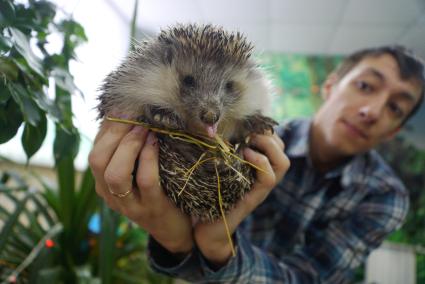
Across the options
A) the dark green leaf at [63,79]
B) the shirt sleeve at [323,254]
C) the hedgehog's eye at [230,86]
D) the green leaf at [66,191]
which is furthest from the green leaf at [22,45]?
the green leaf at [66,191]

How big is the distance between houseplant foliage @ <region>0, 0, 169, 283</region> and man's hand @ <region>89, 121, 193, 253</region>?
0.44 ft

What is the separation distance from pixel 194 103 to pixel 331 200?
134 centimetres

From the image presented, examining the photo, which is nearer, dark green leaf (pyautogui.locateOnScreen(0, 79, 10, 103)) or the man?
dark green leaf (pyautogui.locateOnScreen(0, 79, 10, 103))

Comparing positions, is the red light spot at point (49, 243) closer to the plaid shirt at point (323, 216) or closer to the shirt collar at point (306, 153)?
the plaid shirt at point (323, 216)

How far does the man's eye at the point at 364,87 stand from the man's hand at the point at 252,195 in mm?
1056

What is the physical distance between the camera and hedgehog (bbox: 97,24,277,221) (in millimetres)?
928

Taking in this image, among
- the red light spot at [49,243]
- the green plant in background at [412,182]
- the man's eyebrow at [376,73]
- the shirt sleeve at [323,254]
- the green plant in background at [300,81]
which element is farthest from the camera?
the green plant in background at [300,81]

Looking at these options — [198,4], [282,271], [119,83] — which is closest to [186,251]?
[282,271]

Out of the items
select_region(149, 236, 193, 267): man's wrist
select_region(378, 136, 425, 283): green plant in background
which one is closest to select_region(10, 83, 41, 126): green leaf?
select_region(149, 236, 193, 267): man's wrist

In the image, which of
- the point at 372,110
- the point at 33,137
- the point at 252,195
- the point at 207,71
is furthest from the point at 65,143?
the point at 372,110

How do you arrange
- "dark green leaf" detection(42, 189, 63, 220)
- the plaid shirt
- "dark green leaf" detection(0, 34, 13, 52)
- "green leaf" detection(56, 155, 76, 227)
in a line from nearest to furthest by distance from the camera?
"dark green leaf" detection(0, 34, 13, 52) < the plaid shirt < "green leaf" detection(56, 155, 76, 227) < "dark green leaf" detection(42, 189, 63, 220)

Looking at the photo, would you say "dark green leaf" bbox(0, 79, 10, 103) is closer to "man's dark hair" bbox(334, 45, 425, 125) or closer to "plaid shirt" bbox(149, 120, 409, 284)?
"plaid shirt" bbox(149, 120, 409, 284)

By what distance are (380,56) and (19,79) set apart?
194 cm

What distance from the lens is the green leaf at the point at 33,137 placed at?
0.86 metres
